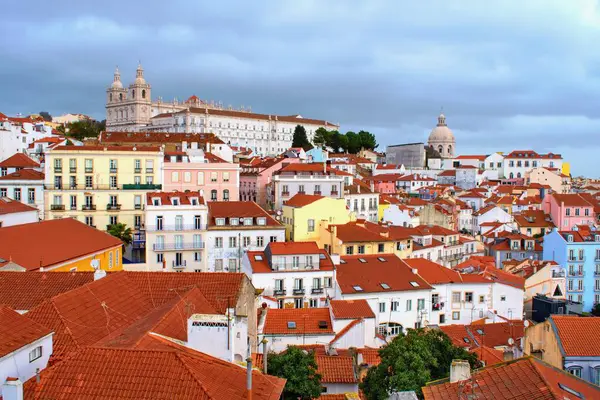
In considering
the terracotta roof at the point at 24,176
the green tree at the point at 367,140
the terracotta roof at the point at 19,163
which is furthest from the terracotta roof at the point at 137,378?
the green tree at the point at 367,140

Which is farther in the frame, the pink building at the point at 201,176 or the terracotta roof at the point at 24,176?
the pink building at the point at 201,176

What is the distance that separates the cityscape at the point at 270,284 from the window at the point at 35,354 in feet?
0.16

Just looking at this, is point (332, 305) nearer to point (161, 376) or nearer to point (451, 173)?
point (161, 376)

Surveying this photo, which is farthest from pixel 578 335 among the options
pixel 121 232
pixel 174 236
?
pixel 121 232

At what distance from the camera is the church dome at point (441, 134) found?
16225cm

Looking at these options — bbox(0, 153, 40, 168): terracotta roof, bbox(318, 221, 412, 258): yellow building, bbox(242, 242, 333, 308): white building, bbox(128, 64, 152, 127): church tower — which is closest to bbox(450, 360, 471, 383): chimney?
bbox(242, 242, 333, 308): white building

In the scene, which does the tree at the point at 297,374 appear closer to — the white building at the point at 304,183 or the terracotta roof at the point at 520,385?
the terracotta roof at the point at 520,385

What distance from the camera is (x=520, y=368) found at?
13.2m

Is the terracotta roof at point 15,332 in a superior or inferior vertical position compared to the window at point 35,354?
superior

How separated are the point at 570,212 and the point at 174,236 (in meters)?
51.1

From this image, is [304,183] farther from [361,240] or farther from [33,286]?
[33,286]

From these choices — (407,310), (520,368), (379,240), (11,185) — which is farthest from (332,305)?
(11,185)

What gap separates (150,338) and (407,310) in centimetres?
2617

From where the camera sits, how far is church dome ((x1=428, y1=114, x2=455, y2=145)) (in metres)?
162
